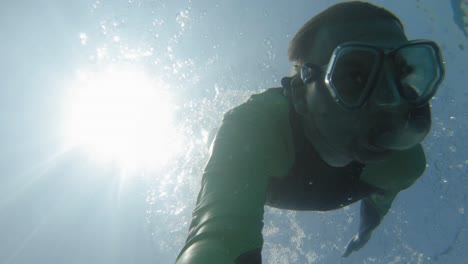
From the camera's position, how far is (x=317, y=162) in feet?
9.04

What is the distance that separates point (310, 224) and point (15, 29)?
2507cm

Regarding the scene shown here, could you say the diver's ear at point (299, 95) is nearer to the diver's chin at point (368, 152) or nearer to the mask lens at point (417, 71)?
the diver's chin at point (368, 152)

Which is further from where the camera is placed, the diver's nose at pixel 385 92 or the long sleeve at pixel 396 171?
the long sleeve at pixel 396 171

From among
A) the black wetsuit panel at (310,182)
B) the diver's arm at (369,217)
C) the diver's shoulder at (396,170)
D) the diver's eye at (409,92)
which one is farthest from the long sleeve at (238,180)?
the diver's arm at (369,217)

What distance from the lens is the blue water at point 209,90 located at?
13.1 metres

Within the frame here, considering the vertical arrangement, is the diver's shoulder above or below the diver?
below

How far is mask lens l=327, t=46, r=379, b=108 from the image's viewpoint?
206 centimetres

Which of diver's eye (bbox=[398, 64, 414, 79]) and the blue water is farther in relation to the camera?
the blue water

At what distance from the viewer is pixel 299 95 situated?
249cm

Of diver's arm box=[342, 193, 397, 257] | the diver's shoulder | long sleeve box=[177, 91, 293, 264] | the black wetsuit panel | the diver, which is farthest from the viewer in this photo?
diver's arm box=[342, 193, 397, 257]

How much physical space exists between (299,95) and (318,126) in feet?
1.04

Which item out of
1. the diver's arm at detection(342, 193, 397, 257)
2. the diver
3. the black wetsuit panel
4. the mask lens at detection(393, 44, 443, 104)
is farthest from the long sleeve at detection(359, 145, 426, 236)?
the mask lens at detection(393, 44, 443, 104)

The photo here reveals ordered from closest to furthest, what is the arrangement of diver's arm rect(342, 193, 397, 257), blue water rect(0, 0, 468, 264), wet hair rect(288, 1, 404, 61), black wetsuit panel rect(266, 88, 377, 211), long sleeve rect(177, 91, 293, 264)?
long sleeve rect(177, 91, 293, 264) → wet hair rect(288, 1, 404, 61) → black wetsuit panel rect(266, 88, 377, 211) → diver's arm rect(342, 193, 397, 257) → blue water rect(0, 0, 468, 264)

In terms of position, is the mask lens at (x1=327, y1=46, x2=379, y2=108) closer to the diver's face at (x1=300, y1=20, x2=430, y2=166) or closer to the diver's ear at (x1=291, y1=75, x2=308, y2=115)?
the diver's face at (x1=300, y1=20, x2=430, y2=166)
